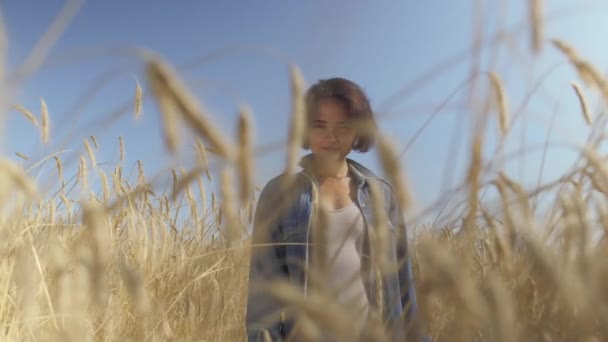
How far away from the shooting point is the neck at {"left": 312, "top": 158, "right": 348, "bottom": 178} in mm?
1525

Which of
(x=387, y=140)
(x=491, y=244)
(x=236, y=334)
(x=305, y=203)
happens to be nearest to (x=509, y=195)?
(x=491, y=244)

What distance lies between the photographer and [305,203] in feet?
4.95

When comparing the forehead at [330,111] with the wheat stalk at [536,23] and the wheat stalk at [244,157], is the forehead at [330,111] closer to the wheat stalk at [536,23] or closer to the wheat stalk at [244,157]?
the wheat stalk at [536,23]

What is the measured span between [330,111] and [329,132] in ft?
0.32

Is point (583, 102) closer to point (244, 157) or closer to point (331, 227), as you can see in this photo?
point (331, 227)

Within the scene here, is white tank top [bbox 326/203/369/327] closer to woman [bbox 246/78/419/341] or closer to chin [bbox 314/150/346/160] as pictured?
woman [bbox 246/78/419/341]

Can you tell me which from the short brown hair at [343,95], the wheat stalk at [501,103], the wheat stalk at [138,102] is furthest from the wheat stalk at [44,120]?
the wheat stalk at [501,103]

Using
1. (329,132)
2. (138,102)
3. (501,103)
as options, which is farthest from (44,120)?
(501,103)

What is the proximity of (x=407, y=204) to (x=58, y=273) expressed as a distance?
0.56m

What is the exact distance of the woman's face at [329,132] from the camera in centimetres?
142

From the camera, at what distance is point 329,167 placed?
155 cm

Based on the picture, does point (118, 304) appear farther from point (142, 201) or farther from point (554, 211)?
point (554, 211)

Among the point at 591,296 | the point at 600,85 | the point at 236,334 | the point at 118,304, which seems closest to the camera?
the point at 591,296

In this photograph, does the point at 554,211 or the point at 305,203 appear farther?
the point at 305,203
